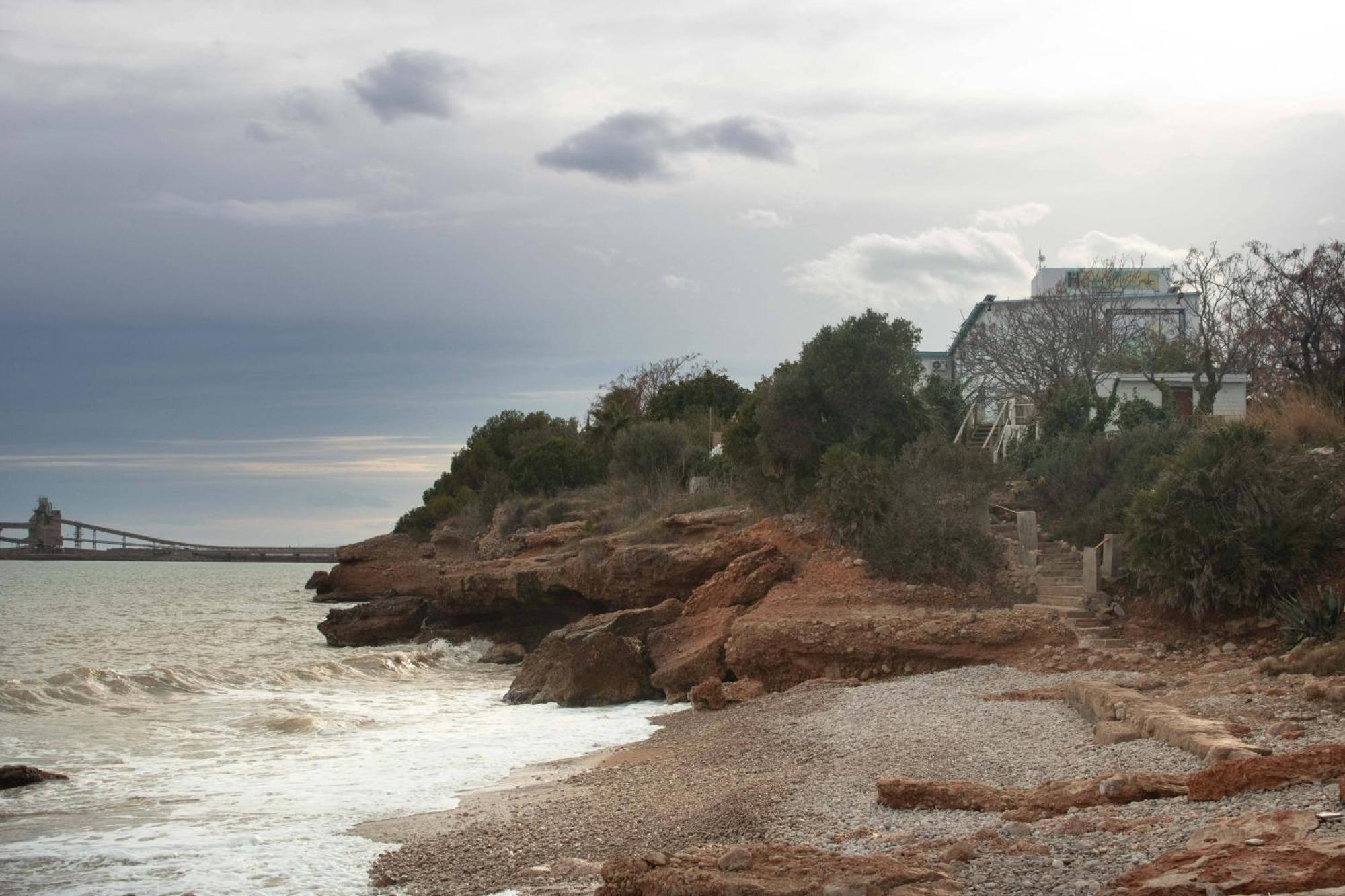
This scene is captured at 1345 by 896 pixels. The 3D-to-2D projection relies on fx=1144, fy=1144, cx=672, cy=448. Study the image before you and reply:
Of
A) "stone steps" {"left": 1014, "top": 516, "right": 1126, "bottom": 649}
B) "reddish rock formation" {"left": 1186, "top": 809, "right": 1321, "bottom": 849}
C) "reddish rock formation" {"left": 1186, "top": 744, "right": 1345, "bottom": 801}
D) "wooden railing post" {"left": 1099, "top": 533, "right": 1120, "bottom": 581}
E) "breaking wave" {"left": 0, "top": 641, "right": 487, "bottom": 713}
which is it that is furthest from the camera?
"breaking wave" {"left": 0, "top": 641, "right": 487, "bottom": 713}

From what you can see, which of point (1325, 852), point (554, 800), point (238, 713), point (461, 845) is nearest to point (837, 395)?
point (238, 713)

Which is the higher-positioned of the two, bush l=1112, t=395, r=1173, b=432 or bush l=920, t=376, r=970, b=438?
bush l=920, t=376, r=970, b=438

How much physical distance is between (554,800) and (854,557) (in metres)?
12.0

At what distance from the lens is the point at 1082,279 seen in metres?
42.5

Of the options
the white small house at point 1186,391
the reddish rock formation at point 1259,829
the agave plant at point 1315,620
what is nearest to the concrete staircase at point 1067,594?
the agave plant at point 1315,620

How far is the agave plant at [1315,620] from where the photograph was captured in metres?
14.7

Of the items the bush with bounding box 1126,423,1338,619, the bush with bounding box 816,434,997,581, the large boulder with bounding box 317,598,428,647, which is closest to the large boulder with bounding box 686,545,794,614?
the bush with bounding box 816,434,997,581

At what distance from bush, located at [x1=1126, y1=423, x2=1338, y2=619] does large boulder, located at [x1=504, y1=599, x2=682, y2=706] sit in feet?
27.9

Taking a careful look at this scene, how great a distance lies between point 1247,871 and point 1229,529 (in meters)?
13.1

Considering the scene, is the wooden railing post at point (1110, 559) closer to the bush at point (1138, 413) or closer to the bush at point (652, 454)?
the bush at point (1138, 413)

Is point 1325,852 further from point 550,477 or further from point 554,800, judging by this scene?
point 550,477

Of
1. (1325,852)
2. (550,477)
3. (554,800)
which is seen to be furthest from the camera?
(550,477)

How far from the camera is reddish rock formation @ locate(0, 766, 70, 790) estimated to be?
42.0 feet

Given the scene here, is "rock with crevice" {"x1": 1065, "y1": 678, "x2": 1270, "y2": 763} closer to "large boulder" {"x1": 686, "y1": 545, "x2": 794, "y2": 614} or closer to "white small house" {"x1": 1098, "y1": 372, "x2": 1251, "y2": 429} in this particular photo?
"large boulder" {"x1": 686, "y1": 545, "x2": 794, "y2": 614}
